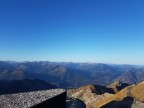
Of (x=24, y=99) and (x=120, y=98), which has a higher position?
(x=24, y=99)

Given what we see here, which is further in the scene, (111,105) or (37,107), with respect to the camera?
(111,105)

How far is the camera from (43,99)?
32.8 meters

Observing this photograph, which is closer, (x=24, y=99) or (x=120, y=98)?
(x=24, y=99)

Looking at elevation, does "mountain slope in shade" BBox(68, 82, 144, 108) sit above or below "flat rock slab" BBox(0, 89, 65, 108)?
below

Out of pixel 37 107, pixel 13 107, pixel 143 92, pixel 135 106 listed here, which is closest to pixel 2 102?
pixel 13 107

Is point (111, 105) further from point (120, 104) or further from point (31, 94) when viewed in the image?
point (31, 94)

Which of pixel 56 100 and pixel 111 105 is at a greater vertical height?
pixel 56 100

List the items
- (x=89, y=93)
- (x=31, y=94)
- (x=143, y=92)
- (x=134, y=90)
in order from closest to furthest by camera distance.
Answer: (x=31, y=94) → (x=143, y=92) → (x=134, y=90) → (x=89, y=93)

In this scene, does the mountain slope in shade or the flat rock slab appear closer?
the flat rock slab

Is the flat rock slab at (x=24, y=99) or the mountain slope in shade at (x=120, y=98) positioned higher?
the flat rock slab at (x=24, y=99)

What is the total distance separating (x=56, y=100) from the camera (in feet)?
119

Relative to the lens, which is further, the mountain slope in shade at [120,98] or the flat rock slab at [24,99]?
the mountain slope in shade at [120,98]

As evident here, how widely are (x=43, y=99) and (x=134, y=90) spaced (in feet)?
239

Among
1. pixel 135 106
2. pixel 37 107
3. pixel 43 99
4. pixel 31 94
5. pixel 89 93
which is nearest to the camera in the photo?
pixel 37 107
